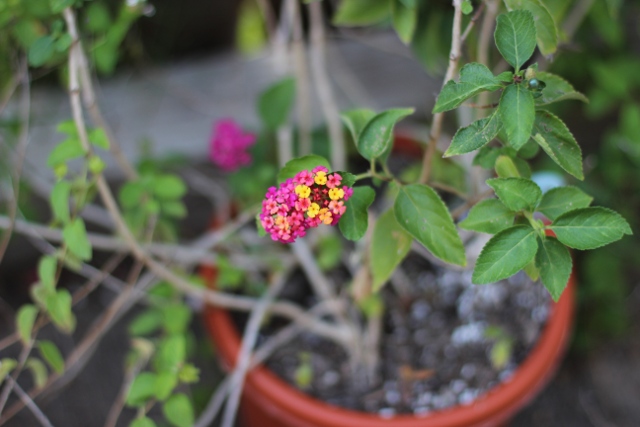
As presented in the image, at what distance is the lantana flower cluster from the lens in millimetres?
636

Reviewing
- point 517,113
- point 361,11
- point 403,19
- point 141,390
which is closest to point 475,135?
point 517,113

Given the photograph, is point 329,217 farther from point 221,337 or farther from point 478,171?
point 221,337

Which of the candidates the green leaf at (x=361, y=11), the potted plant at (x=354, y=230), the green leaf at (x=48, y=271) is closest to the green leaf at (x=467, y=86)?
the potted plant at (x=354, y=230)

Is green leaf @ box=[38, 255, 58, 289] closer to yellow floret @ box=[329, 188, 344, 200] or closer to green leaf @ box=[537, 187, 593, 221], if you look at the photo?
yellow floret @ box=[329, 188, 344, 200]

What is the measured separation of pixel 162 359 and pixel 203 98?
83cm

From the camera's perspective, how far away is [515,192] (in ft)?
2.18

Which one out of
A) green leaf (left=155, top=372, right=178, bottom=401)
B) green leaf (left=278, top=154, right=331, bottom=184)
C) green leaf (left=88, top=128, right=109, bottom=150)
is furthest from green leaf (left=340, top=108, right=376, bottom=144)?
green leaf (left=155, top=372, right=178, bottom=401)

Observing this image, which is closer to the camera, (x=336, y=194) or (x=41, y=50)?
(x=336, y=194)

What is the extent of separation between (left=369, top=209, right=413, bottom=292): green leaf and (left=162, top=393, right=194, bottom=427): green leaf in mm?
320

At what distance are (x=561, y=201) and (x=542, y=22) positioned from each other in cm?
21

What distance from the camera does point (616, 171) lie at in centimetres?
139

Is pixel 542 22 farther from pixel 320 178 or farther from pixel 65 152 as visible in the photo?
pixel 65 152

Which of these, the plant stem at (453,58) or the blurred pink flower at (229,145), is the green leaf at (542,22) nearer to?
the plant stem at (453,58)

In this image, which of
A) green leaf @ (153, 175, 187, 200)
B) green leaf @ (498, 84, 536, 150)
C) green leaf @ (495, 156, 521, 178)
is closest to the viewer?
green leaf @ (498, 84, 536, 150)
